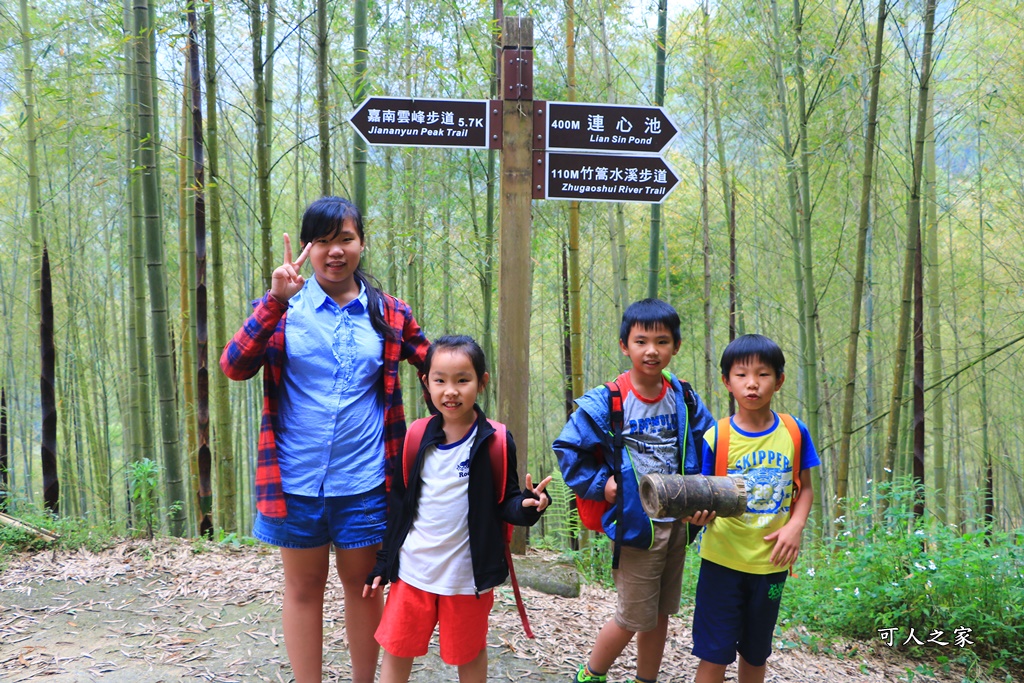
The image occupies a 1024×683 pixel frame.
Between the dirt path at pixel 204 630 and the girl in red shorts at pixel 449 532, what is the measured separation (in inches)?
25.8

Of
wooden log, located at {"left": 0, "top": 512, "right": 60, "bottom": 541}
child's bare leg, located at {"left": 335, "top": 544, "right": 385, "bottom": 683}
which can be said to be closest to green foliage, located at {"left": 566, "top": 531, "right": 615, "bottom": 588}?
child's bare leg, located at {"left": 335, "top": 544, "right": 385, "bottom": 683}

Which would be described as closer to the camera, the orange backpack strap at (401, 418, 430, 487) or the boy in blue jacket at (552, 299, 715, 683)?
the orange backpack strap at (401, 418, 430, 487)

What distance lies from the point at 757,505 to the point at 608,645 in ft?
1.95

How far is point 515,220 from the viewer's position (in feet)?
8.66

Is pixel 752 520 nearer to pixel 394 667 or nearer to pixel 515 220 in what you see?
pixel 394 667

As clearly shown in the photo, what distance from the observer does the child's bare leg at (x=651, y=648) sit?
208 cm

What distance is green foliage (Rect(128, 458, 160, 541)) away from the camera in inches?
134

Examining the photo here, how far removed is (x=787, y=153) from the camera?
4.84 metres

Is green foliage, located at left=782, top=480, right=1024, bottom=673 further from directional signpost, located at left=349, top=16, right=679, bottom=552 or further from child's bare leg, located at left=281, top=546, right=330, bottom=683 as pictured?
child's bare leg, located at left=281, top=546, right=330, bottom=683

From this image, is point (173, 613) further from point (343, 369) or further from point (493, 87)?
point (493, 87)

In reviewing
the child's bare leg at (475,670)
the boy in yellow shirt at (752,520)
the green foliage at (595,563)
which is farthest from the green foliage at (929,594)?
the child's bare leg at (475,670)

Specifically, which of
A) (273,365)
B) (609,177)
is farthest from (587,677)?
(609,177)

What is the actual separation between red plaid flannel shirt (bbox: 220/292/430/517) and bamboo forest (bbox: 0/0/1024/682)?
23cm

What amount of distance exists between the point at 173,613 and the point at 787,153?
14.4ft
